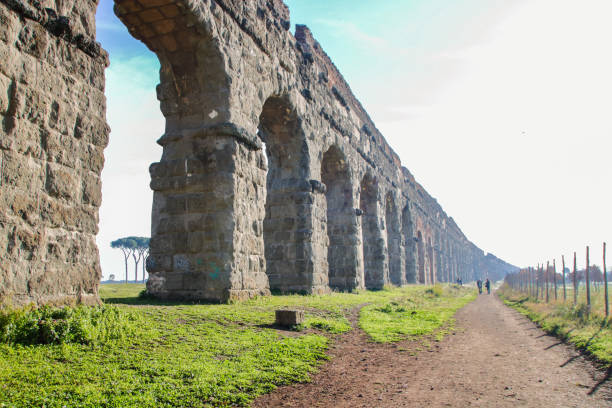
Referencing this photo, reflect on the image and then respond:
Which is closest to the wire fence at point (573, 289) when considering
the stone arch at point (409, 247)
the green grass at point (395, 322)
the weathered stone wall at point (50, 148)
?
the green grass at point (395, 322)

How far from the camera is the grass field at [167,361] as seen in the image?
2.95m

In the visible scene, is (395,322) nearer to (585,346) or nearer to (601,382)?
Answer: (585,346)

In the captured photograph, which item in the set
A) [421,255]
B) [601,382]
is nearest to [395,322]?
[601,382]

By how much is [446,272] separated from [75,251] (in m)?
43.7

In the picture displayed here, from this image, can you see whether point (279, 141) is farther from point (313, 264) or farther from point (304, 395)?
point (304, 395)

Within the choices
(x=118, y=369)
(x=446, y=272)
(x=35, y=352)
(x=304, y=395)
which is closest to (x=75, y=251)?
(x=35, y=352)

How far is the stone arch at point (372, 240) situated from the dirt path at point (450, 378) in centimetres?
1157

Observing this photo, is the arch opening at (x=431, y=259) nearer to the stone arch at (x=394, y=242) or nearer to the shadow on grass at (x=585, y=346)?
the stone arch at (x=394, y=242)

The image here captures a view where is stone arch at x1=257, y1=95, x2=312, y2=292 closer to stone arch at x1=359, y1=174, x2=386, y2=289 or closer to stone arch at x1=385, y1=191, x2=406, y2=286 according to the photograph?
stone arch at x1=359, y1=174, x2=386, y2=289

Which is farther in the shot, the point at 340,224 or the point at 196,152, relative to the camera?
the point at 340,224

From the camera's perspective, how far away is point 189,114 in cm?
804

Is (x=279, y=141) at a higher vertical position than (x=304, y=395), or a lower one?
higher

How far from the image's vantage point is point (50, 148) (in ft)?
14.3

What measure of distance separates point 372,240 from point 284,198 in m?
8.33
